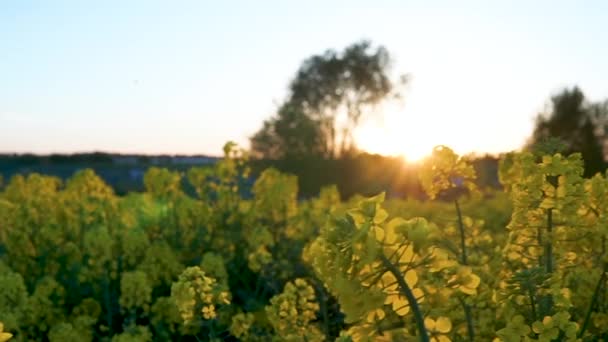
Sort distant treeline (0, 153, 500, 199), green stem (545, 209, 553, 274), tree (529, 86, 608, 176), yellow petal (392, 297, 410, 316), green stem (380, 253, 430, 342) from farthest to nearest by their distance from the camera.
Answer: tree (529, 86, 608, 176) → distant treeline (0, 153, 500, 199) → green stem (545, 209, 553, 274) → yellow petal (392, 297, 410, 316) → green stem (380, 253, 430, 342)

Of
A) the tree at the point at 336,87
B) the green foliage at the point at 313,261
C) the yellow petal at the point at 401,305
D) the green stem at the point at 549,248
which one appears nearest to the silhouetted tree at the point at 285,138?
the tree at the point at 336,87

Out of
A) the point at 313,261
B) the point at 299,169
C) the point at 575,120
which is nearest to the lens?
the point at 313,261

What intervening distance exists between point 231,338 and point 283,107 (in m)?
36.6

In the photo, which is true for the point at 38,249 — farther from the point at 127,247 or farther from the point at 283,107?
the point at 283,107

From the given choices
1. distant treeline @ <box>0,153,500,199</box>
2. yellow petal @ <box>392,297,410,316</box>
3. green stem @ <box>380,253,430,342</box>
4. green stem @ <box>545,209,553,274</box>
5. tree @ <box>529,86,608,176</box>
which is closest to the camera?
green stem @ <box>380,253,430,342</box>

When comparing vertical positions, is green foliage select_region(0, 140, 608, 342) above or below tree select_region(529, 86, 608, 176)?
below

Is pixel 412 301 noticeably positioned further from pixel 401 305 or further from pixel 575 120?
pixel 575 120

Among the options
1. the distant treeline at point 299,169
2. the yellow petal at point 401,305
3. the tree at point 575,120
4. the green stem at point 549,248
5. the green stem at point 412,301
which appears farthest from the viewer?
the tree at point 575,120

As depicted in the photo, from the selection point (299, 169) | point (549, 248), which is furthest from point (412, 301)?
point (299, 169)

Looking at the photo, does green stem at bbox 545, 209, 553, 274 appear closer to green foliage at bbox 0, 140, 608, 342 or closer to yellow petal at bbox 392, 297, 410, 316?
green foliage at bbox 0, 140, 608, 342

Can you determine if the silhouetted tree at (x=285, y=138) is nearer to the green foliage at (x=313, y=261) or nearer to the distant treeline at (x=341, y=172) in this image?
the distant treeline at (x=341, y=172)

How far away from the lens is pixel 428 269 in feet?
6.91

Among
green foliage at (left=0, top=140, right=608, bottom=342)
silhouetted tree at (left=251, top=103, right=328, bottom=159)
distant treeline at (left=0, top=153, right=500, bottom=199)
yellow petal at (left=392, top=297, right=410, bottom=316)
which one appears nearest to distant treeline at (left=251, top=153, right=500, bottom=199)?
distant treeline at (left=0, top=153, right=500, bottom=199)

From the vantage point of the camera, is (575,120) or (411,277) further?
(575,120)
